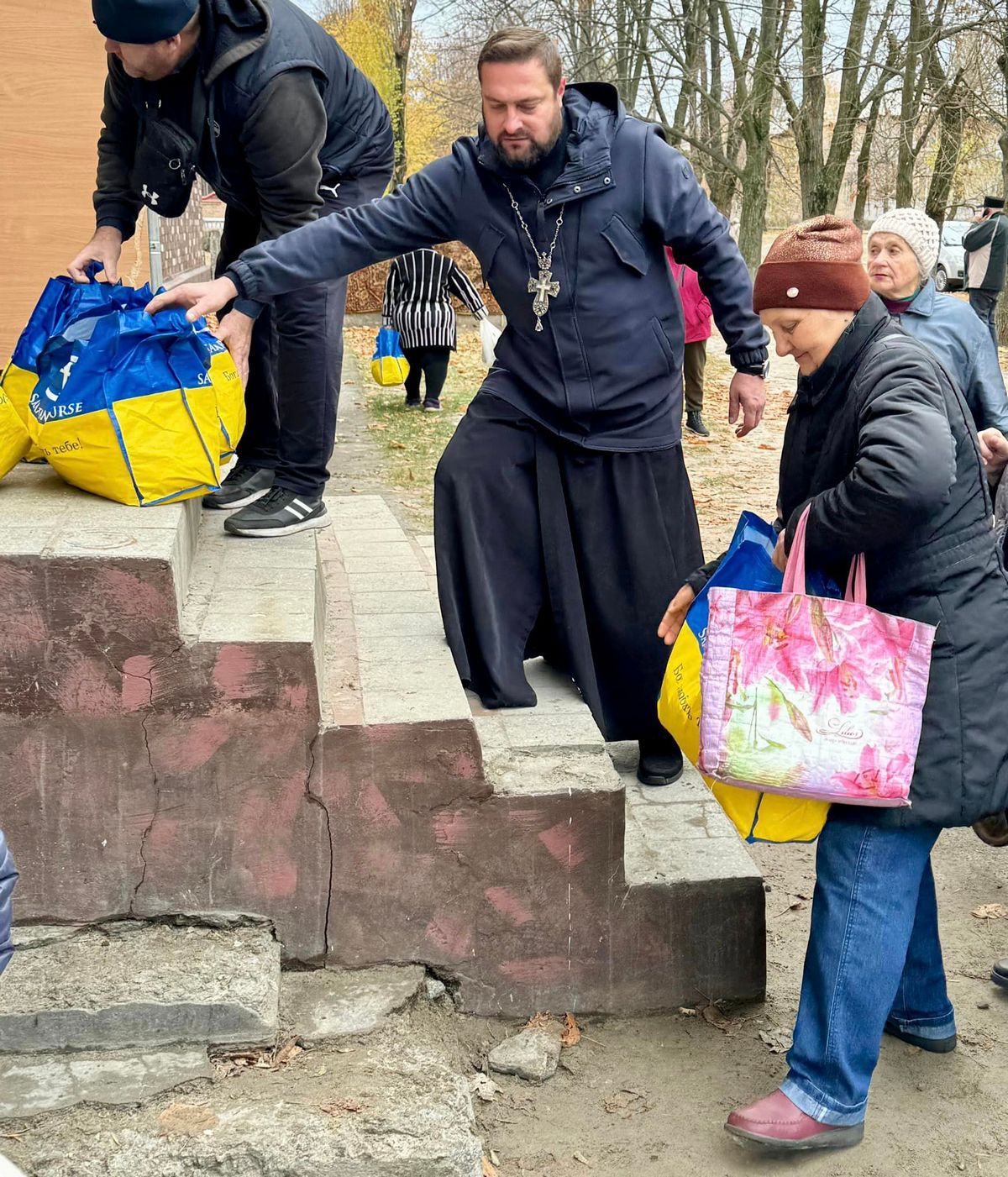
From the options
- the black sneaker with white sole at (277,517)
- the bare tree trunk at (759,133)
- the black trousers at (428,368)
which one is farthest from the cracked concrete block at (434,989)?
the bare tree trunk at (759,133)

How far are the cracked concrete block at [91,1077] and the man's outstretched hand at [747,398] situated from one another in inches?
81.0

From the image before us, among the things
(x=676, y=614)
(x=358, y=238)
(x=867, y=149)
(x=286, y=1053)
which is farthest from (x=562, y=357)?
(x=867, y=149)

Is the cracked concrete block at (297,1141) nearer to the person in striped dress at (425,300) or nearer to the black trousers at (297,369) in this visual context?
the black trousers at (297,369)

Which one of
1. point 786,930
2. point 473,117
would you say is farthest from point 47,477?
point 473,117

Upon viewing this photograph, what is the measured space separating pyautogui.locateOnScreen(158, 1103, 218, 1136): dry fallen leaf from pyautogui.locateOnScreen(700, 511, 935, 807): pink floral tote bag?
123 cm

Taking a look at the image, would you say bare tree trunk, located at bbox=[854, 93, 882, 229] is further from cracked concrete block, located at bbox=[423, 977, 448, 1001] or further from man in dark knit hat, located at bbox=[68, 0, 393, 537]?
cracked concrete block, located at bbox=[423, 977, 448, 1001]

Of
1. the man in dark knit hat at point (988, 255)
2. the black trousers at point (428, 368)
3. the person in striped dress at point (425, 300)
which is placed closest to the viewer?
the person in striped dress at point (425, 300)

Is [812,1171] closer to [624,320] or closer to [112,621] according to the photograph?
[112,621]

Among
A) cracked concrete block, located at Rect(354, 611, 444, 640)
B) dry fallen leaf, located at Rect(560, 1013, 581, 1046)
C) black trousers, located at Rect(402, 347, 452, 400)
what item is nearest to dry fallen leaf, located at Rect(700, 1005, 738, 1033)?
dry fallen leaf, located at Rect(560, 1013, 581, 1046)

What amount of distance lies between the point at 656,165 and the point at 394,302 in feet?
26.7

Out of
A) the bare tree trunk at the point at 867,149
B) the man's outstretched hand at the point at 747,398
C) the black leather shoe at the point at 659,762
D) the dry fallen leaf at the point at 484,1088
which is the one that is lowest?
the dry fallen leaf at the point at 484,1088

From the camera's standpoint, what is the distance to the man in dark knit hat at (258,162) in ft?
10.9

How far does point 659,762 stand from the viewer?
4062mm

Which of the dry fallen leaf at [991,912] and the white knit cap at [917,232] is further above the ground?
the white knit cap at [917,232]
